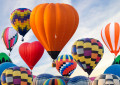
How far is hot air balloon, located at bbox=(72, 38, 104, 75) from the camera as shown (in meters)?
20.4

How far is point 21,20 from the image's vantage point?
25.8 m

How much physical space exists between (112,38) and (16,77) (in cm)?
872

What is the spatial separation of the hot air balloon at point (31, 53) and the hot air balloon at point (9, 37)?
3.03 metres

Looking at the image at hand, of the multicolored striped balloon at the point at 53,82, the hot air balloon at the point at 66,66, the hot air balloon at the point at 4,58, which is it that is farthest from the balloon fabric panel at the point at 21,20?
the multicolored striped balloon at the point at 53,82

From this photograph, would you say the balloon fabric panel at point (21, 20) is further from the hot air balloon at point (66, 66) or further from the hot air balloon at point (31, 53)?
the hot air balloon at point (66, 66)

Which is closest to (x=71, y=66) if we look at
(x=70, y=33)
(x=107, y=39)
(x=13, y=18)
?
(x=107, y=39)

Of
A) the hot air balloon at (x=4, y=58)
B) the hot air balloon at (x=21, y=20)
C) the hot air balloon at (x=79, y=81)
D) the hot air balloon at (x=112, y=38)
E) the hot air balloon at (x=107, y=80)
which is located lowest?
the hot air balloon at (x=79, y=81)

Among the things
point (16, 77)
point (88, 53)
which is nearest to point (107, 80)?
point (16, 77)

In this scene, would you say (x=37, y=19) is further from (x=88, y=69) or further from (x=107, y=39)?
(x=107, y=39)

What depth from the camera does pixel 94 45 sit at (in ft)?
67.8

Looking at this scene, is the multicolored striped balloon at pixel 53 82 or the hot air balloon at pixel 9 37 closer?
the multicolored striped balloon at pixel 53 82

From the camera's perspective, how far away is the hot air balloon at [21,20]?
25.8m

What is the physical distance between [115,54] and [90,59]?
10.9 ft

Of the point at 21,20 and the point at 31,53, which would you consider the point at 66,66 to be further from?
the point at 21,20
